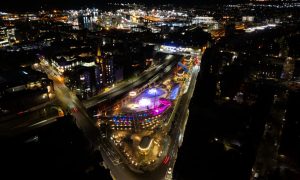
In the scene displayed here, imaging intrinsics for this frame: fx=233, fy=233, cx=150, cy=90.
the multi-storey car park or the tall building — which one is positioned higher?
the tall building

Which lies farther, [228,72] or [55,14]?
[55,14]

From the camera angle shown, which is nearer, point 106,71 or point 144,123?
point 144,123

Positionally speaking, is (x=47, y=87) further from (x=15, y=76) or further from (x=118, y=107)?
(x=118, y=107)

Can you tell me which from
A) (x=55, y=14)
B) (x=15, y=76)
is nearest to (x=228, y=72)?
(x=15, y=76)

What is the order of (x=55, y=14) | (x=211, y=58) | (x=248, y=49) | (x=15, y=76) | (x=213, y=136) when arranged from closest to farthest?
1. (x=213, y=136)
2. (x=15, y=76)
3. (x=211, y=58)
4. (x=248, y=49)
5. (x=55, y=14)

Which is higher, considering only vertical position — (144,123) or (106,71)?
(106,71)

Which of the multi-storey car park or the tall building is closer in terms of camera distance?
the multi-storey car park

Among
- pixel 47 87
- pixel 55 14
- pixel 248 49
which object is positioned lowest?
pixel 47 87

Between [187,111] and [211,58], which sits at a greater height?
[211,58]

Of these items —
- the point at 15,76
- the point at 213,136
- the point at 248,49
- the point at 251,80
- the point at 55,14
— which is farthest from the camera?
the point at 55,14

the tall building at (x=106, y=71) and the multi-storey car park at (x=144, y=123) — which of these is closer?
the multi-storey car park at (x=144, y=123)

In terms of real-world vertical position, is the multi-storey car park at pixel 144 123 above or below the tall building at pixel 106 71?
below
